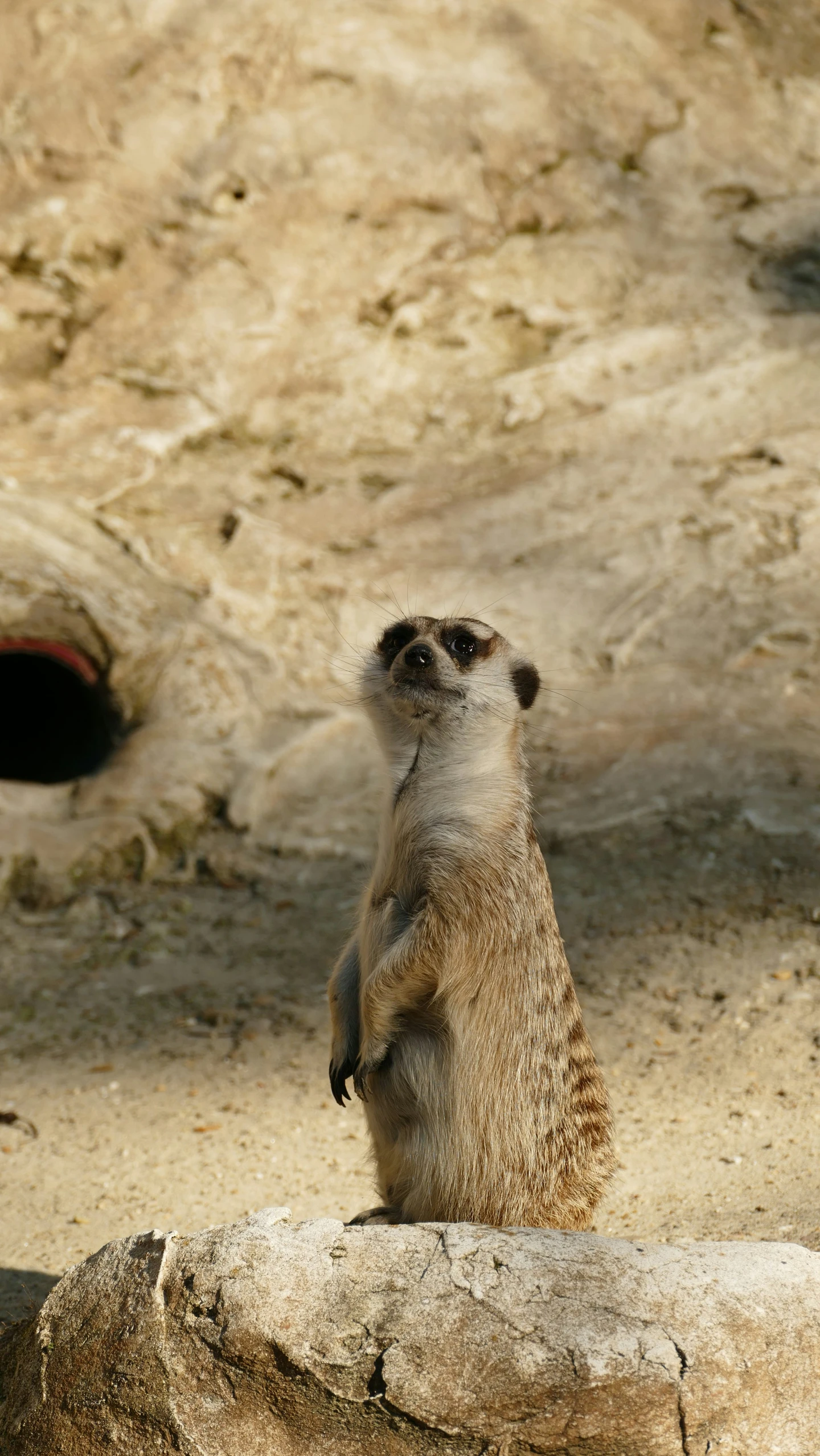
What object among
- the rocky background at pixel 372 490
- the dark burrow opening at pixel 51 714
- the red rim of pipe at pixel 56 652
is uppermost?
the rocky background at pixel 372 490

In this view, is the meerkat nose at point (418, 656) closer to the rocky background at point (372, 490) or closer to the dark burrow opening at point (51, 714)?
the rocky background at point (372, 490)

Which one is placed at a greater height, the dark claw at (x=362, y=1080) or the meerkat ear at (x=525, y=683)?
the meerkat ear at (x=525, y=683)

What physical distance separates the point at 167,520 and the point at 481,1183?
3122 millimetres

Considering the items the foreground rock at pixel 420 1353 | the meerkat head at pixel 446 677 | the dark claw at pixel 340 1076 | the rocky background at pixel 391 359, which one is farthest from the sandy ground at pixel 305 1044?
the meerkat head at pixel 446 677

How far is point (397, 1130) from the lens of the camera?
2.07 metres

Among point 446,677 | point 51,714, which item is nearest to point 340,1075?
point 446,677

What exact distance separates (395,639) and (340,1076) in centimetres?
84

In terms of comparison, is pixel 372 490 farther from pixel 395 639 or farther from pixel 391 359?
pixel 395 639

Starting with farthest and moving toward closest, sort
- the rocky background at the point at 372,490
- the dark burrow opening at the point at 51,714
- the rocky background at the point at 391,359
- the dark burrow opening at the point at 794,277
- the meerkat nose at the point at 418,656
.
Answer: the dark burrow opening at the point at 794,277 → the dark burrow opening at the point at 51,714 → the rocky background at the point at 391,359 → the rocky background at the point at 372,490 → the meerkat nose at the point at 418,656

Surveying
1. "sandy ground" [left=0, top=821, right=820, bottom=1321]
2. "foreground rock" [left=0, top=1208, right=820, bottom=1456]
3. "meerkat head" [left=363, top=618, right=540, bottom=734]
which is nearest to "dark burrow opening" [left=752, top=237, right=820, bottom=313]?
"sandy ground" [left=0, top=821, right=820, bottom=1321]

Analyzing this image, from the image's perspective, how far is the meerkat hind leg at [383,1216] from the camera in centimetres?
207

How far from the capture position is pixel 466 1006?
2.03 meters

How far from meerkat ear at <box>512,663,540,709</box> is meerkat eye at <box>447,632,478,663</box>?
0.35 feet

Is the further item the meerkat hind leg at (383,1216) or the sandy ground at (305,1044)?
the sandy ground at (305,1044)
